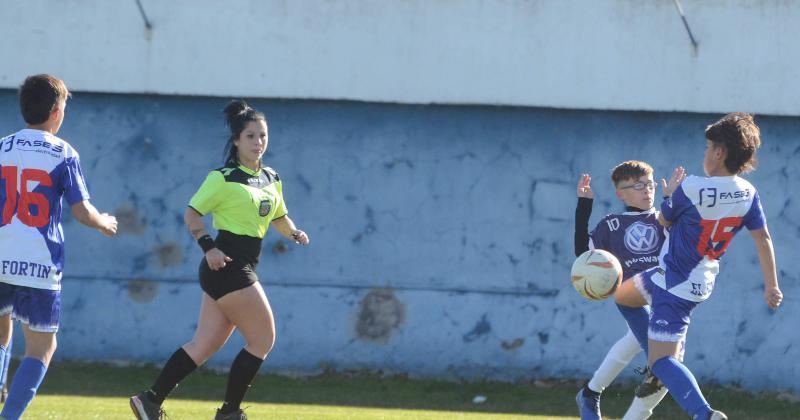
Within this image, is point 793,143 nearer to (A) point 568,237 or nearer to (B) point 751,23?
(B) point 751,23

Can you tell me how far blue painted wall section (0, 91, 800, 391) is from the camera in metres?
→ 12.1

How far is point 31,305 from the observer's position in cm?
639

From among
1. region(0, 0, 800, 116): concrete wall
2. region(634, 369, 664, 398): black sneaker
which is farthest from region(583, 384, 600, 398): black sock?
region(0, 0, 800, 116): concrete wall

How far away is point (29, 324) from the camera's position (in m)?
6.41

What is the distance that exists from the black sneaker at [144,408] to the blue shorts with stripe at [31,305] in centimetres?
106

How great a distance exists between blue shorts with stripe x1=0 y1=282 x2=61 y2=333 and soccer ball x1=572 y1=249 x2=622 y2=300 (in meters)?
3.09

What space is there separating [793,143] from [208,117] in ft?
19.2

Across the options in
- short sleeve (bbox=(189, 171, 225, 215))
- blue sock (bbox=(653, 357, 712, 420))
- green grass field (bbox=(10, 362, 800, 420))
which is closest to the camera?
blue sock (bbox=(653, 357, 712, 420))

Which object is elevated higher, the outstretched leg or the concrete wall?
the concrete wall

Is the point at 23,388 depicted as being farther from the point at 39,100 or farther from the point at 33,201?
the point at 39,100

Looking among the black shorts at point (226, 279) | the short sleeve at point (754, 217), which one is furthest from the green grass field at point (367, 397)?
the short sleeve at point (754, 217)

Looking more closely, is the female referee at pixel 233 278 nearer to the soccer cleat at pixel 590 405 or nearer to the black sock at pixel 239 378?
the black sock at pixel 239 378

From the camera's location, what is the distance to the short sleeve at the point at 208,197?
7242 millimetres

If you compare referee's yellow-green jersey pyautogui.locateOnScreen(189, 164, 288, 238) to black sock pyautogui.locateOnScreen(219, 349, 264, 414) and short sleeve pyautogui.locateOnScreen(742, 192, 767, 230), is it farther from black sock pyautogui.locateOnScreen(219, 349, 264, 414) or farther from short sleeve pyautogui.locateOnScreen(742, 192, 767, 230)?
short sleeve pyautogui.locateOnScreen(742, 192, 767, 230)
